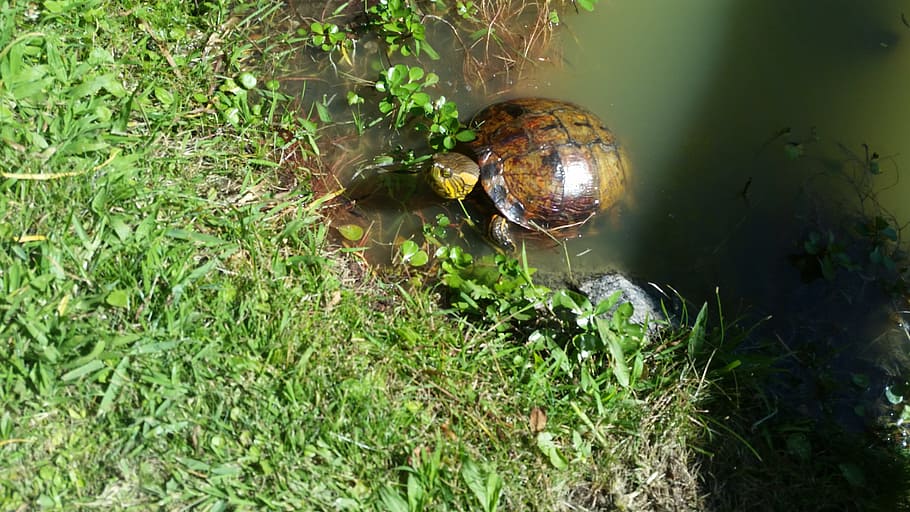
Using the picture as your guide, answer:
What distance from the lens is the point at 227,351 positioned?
8.36 ft

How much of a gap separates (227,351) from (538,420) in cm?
126

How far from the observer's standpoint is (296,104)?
3479 millimetres

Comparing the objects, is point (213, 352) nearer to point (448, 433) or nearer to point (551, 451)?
point (448, 433)

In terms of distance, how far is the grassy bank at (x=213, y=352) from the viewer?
234cm

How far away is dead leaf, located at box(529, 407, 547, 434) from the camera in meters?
2.68

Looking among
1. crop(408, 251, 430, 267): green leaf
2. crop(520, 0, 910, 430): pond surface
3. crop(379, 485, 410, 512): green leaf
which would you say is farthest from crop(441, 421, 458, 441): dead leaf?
crop(520, 0, 910, 430): pond surface

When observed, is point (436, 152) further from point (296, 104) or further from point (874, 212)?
point (874, 212)

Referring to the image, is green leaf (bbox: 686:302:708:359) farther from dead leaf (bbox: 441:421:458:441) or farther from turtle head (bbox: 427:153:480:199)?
turtle head (bbox: 427:153:480:199)

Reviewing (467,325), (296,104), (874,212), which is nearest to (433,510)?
(467,325)

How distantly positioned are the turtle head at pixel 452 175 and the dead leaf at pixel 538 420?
3.82 ft

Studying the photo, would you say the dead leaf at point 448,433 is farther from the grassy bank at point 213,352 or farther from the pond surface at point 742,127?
the pond surface at point 742,127

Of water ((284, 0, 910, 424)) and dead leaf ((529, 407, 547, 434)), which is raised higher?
water ((284, 0, 910, 424))

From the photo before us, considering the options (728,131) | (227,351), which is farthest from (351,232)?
(728,131)

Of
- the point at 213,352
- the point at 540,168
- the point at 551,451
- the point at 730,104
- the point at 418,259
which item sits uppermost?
the point at 730,104
